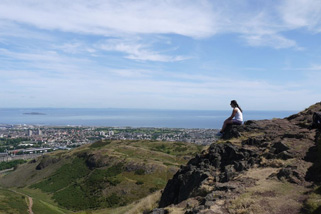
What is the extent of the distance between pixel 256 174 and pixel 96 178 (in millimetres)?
52298

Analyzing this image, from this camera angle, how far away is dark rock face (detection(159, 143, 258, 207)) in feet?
45.7

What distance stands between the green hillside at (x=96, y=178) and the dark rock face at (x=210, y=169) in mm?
20371

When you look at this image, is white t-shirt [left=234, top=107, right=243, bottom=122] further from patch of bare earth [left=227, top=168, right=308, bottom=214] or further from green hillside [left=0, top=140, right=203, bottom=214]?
green hillside [left=0, top=140, right=203, bottom=214]

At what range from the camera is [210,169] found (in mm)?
15578

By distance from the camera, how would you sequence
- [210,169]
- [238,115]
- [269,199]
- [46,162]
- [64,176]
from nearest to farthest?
1. [269,199]
2. [210,169]
3. [238,115]
4. [64,176]
5. [46,162]

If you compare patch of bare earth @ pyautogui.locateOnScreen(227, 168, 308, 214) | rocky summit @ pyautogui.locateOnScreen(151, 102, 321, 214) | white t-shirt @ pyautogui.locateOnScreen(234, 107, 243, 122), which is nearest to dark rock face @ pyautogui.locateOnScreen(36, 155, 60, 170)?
rocky summit @ pyautogui.locateOnScreen(151, 102, 321, 214)

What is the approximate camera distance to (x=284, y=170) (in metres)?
11.5

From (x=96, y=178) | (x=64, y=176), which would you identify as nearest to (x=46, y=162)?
(x=64, y=176)

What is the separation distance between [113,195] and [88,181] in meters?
12.7

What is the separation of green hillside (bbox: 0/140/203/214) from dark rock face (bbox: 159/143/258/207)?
66.8ft

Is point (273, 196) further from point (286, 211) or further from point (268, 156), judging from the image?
point (268, 156)

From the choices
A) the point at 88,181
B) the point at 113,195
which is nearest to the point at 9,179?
the point at 88,181

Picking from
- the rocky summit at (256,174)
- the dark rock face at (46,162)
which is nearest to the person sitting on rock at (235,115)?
the rocky summit at (256,174)

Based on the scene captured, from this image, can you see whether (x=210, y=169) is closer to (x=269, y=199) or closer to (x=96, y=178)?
(x=269, y=199)
